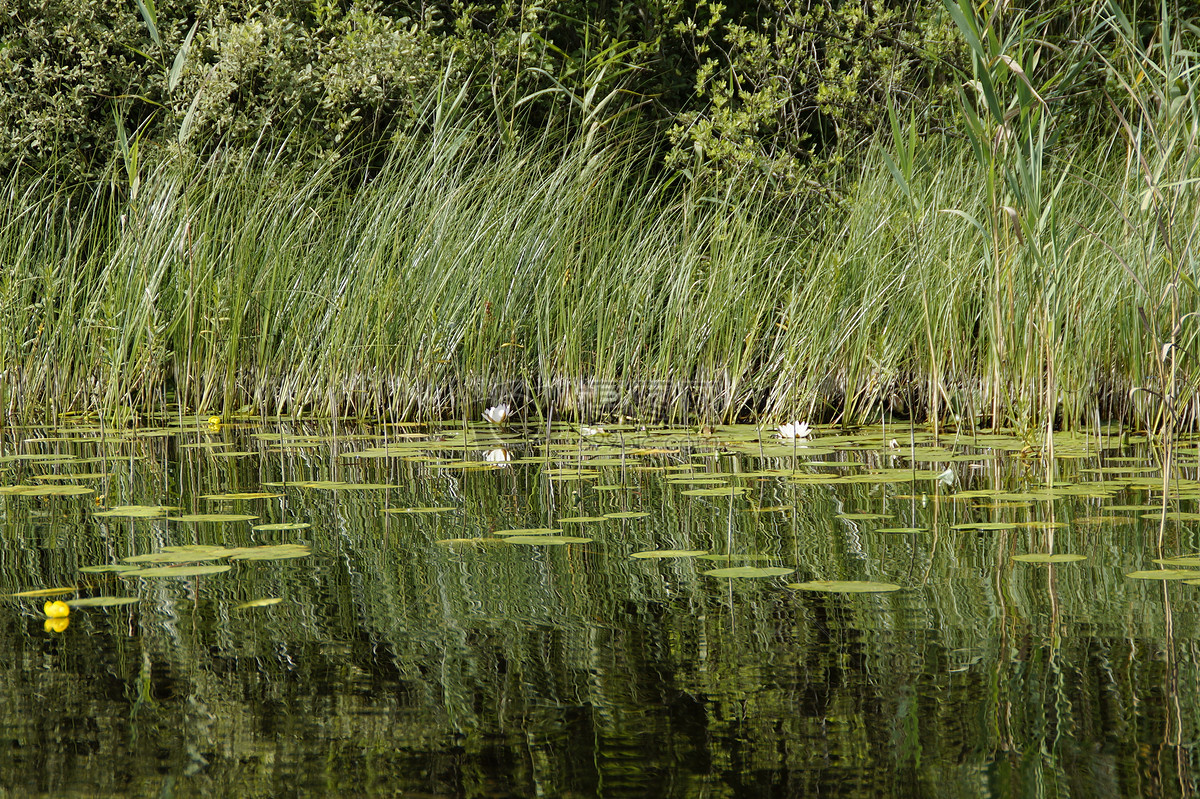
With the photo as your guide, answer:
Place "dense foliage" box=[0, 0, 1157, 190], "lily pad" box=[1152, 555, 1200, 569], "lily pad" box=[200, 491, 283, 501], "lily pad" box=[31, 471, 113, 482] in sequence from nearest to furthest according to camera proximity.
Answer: "lily pad" box=[1152, 555, 1200, 569] < "lily pad" box=[200, 491, 283, 501] < "lily pad" box=[31, 471, 113, 482] < "dense foliage" box=[0, 0, 1157, 190]

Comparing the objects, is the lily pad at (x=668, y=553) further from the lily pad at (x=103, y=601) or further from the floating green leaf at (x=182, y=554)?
the lily pad at (x=103, y=601)

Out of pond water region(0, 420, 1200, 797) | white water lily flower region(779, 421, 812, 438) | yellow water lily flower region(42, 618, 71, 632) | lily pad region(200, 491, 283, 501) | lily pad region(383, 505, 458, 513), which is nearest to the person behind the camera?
pond water region(0, 420, 1200, 797)

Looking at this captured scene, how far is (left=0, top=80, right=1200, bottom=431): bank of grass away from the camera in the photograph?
454 centimetres

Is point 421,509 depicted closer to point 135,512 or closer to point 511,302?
point 135,512

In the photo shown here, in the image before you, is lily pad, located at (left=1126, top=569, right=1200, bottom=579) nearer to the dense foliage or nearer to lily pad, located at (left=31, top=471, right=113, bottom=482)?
lily pad, located at (left=31, top=471, right=113, bottom=482)

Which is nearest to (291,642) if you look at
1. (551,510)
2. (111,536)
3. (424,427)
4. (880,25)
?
(111,536)

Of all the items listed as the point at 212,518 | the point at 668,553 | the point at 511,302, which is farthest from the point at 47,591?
the point at 511,302

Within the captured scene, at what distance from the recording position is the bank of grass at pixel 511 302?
4543 mm

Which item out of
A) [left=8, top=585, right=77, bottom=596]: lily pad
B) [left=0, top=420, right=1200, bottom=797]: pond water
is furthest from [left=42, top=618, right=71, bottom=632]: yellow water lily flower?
[left=8, top=585, right=77, bottom=596]: lily pad

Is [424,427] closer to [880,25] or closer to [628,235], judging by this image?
[628,235]

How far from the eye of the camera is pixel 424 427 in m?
4.62

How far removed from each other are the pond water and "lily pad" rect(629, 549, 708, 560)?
0.01 meters

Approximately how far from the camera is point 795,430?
3793 millimetres

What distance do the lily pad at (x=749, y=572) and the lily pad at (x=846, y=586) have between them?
7 centimetres
